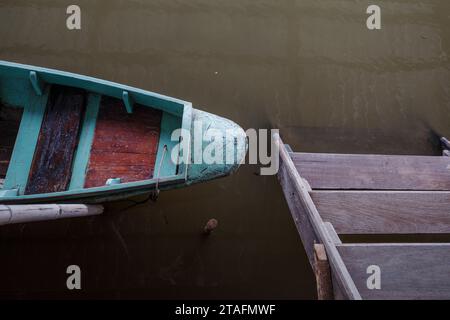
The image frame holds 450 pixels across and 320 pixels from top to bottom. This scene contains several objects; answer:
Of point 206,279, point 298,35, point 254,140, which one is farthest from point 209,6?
point 206,279

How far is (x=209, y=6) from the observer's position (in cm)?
402

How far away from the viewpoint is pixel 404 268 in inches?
62.7

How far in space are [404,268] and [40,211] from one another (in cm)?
223

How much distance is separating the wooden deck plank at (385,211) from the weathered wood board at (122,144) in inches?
62.5

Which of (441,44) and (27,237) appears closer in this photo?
(27,237)

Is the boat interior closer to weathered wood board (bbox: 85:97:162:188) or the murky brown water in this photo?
weathered wood board (bbox: 85:97:162:188)

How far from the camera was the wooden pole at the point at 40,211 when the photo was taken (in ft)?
5.53

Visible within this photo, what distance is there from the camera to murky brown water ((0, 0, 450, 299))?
318 cm

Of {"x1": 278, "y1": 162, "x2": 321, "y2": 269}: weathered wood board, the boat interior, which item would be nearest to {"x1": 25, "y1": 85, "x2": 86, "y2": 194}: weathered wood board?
the boat interior

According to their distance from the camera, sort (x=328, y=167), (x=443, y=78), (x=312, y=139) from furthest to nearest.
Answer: (x=443, y=78) < (x=312, y=139) < (x=328, y=167)

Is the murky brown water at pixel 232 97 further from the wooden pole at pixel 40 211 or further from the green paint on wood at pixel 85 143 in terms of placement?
the wooden pole at pixel 40 211

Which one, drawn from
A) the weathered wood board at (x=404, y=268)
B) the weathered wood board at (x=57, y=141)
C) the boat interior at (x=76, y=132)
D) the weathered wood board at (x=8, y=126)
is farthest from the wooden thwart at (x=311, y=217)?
the weathered wood board at (x=8, y=126)
